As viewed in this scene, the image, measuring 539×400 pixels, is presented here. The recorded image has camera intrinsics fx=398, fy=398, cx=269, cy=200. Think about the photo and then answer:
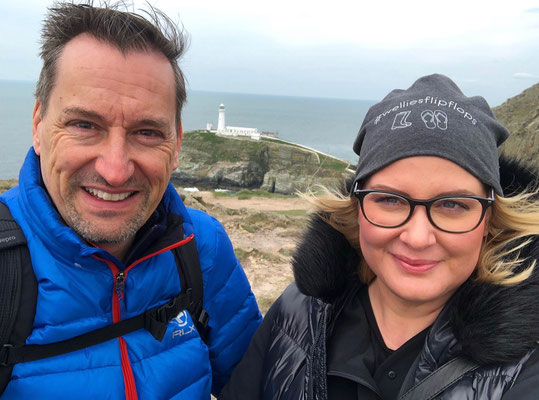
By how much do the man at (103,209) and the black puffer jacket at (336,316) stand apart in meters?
0.51

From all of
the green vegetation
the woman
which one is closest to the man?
the woman

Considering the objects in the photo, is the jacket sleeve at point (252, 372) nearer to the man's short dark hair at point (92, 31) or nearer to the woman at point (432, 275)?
the woman at point (432, 275)

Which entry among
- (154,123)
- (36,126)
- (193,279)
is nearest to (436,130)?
(154,123)

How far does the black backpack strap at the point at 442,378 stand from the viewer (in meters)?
1.67

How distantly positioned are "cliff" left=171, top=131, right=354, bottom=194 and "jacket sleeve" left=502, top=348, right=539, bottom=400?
169ft

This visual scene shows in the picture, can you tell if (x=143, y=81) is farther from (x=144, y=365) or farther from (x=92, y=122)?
(x=144, y=365)

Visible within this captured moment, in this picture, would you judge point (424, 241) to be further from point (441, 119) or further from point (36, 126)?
point (36, 126)

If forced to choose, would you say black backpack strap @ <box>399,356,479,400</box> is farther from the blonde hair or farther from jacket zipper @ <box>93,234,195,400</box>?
jacket zipper @ <box>93,234,195,400</box>

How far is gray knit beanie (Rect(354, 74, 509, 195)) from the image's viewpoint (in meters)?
1.73

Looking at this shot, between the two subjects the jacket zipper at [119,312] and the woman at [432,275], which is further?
the jacket zipper at [119,312]

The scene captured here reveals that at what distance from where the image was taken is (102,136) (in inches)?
88.7

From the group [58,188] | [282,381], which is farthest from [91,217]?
[282,381]

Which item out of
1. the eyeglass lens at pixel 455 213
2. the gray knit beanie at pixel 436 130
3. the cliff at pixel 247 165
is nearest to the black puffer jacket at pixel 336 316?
the eyeglass lens at pixel 455 213

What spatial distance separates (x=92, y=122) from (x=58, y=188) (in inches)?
17.0
